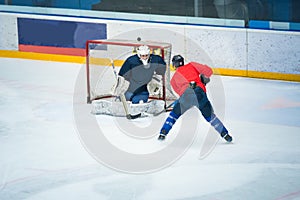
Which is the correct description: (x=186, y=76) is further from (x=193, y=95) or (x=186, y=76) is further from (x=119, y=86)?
(x=119, y=86)

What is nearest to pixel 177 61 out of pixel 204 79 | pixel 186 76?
pixel 186 76

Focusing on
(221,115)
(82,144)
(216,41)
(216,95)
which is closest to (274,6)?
(216,41)

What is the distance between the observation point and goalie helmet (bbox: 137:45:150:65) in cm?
838

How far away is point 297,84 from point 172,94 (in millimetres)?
1872

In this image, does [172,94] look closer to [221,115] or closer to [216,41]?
[221,115]

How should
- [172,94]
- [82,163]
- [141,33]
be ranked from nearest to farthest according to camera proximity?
[82,163]
[172,94]
[141,33]

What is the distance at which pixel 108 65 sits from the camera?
10680mm

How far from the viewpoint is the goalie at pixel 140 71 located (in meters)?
8.48

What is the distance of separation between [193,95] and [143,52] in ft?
4.18

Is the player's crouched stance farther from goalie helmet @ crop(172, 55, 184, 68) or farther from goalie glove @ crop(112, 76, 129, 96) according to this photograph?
goalie glove @ crop(112, 76, 129, 96)

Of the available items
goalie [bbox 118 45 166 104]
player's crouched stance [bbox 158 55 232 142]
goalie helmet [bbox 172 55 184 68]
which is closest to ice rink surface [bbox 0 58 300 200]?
player's crouched stance [bbox 158 55 232 142]

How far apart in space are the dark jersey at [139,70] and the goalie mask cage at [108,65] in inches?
8.7

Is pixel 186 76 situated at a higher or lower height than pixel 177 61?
lower

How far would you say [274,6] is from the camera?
1023cm
